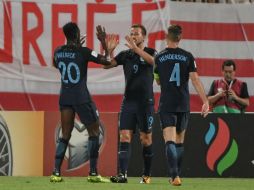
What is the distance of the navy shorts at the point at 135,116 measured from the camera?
13305 millimetres

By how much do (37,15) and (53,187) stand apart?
6.62 metres

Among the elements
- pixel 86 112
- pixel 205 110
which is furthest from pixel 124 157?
pixel 205 110

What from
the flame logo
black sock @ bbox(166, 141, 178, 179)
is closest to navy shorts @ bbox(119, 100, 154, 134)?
black sock @ bbox(166, 141, 178, 179)

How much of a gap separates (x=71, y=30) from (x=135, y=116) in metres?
1.47

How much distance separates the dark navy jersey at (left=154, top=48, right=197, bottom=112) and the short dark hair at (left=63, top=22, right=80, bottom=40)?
115 centimetres

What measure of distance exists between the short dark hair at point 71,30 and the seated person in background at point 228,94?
4012mm

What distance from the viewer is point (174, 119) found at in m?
12.6

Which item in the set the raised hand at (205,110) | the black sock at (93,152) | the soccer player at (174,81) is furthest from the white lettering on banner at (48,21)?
the raised hand at (205,110)

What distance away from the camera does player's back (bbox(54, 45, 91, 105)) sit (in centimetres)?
1305

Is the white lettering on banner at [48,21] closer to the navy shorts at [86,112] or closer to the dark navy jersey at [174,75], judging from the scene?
the navy shorts at [86,112]

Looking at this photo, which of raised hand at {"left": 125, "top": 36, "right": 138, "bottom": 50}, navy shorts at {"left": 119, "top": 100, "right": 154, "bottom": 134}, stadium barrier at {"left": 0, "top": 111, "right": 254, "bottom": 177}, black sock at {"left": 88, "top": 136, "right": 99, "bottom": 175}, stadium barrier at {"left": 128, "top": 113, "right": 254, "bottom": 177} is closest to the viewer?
raised hand at {"left": 125, "top": 36, "right": 138, "bottom": 50}

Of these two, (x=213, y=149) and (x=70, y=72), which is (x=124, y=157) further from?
(x=213, y=149)

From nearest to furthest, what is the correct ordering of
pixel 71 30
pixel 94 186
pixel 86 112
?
pixel 94 186
pixel 71 30
pixel 86 112

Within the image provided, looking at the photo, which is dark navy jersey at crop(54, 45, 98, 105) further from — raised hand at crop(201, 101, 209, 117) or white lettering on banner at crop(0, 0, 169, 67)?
white lettering on banner at crop(0, 0, 169, 67)
